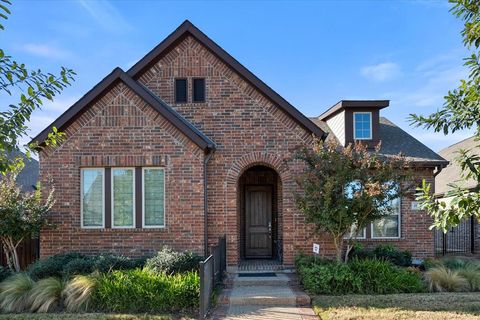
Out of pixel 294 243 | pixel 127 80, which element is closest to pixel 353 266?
pixel 294 243

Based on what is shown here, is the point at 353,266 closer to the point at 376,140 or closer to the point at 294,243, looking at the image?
the point at 294,243

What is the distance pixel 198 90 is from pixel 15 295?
7123 mm

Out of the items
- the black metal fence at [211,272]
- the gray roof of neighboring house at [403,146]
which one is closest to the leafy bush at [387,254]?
the gray roof of neighboring house at [403,146]

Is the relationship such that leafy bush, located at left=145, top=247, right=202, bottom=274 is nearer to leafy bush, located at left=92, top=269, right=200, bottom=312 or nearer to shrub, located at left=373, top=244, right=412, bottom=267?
leafy bush, located at left=92, top=269, right=200, bottom=312

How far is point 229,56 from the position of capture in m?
11.9

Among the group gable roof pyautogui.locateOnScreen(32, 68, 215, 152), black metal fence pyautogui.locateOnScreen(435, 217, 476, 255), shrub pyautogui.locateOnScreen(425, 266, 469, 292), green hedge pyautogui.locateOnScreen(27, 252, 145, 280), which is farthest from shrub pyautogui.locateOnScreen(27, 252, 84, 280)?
black metal fence pyautogui.locateOnScreen(435, 217, 476, 255)

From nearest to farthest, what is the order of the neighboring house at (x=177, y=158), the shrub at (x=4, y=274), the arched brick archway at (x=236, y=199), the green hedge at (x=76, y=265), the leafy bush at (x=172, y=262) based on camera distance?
the leafy bush at (x=172, y=262) → the green hedge at (x=76, y=265) → the shrub at (x=4, y=274) → the neighboring house at (x=177, y=158) → the arched brick archway at (x=236, y=199)

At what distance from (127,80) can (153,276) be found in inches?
209

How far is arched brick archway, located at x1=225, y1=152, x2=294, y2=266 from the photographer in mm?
11492

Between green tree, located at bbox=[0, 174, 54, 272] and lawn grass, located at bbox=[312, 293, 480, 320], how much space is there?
7.20 metres

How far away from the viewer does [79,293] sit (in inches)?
329

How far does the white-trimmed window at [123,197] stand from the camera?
1105 cm

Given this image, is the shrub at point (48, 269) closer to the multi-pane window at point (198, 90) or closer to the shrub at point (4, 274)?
the shrub at point (4, 274)

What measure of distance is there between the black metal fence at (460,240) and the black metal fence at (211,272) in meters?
10.5
